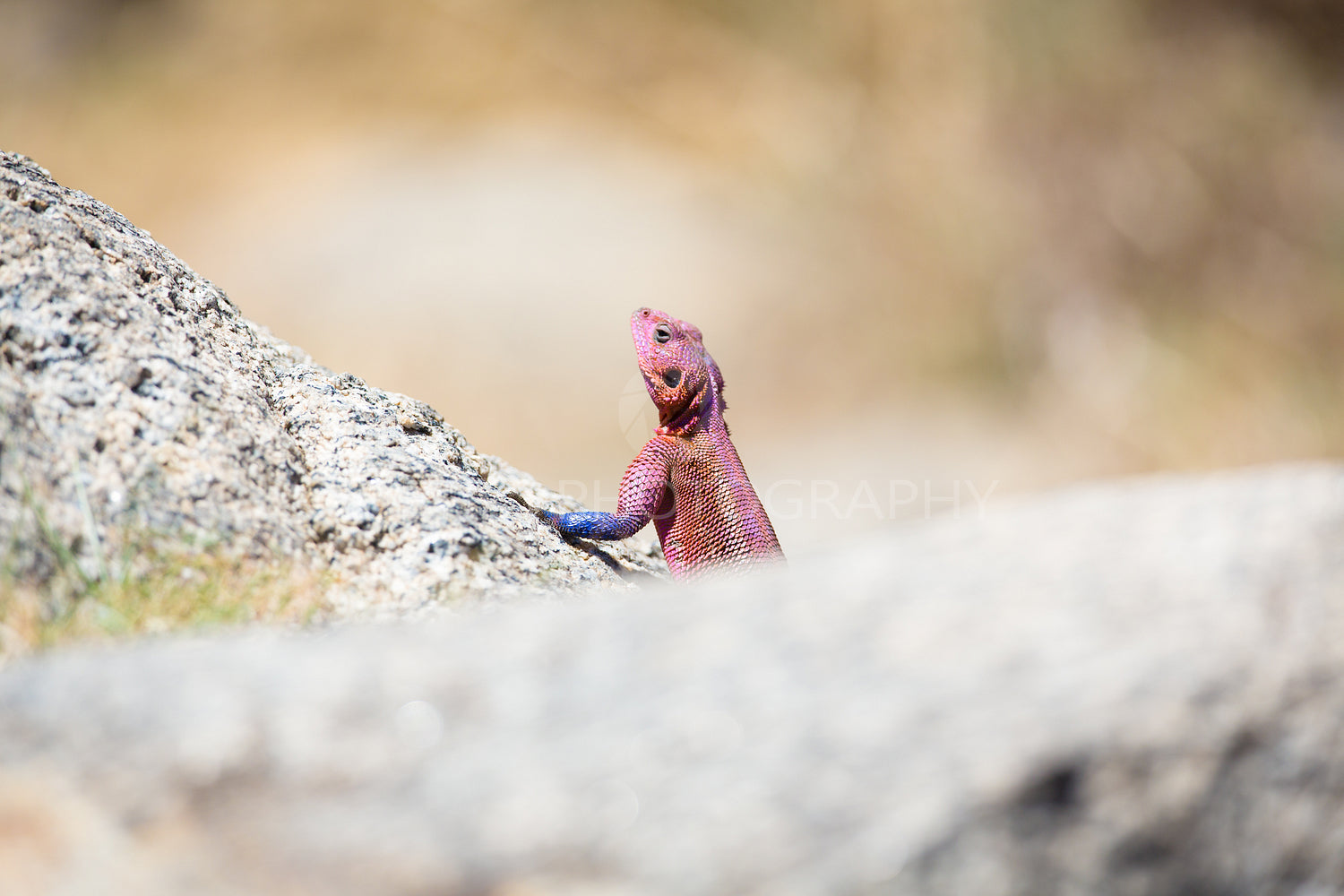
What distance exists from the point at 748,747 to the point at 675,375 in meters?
3.02

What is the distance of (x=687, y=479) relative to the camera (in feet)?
14.1

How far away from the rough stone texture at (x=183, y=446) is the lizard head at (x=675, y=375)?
1101 millimetres

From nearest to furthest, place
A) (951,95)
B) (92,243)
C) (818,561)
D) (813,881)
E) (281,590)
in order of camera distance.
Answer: (813,881), (818,561), (281,590), (92,243), (951,95)

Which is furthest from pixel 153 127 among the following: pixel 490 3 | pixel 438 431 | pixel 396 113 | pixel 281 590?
pixel 281 590

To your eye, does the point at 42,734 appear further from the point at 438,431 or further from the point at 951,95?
the point at 951,95

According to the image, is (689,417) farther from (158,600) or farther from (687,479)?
(158,600)

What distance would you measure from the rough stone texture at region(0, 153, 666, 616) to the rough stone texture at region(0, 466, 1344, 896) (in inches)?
32.2

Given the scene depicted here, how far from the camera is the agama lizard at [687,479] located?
13.6ft

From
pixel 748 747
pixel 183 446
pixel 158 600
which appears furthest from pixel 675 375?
pixel 748 747

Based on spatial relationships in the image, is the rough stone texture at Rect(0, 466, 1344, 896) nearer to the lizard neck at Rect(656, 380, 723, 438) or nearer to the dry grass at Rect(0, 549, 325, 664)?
the dry grass at Rect(0, 549, 325, 664)

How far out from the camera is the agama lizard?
4.16 meters

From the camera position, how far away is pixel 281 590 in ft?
8.54

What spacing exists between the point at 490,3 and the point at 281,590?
1418 centimetres

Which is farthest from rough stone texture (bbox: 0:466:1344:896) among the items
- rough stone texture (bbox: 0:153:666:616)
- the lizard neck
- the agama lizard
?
the lizard neck
